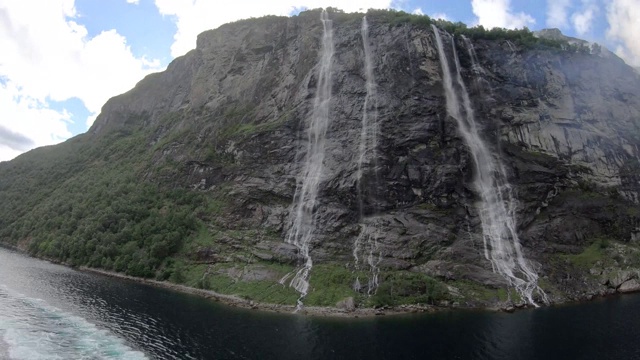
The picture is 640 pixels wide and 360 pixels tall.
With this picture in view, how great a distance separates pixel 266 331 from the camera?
44000mm

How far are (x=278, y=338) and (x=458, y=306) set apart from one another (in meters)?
25.9

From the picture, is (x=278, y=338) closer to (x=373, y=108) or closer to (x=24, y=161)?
(x=373, y=108)

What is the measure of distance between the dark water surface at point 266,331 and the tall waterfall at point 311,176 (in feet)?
42.3

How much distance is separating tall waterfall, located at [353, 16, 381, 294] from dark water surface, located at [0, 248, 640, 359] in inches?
514

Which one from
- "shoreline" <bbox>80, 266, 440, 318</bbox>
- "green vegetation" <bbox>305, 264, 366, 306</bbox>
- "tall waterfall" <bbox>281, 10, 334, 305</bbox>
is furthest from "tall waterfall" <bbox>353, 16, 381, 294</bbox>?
"tall waterfall" <bbox>281, 10, 334, 305</bbox>

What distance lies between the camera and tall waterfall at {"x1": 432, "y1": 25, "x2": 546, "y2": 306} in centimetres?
6250

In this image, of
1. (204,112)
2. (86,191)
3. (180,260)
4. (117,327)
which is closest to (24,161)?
(86,191)

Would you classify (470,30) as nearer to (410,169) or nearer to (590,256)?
(410,169)

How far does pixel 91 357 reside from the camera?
34.0m

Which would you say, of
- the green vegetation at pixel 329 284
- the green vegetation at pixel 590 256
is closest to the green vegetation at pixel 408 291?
the green vegetation at pixel 329 284

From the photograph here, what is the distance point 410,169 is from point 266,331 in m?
40.2

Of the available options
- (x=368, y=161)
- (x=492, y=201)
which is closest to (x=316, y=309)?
(x=368, y=161)

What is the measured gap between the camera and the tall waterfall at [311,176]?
6512 centimetres

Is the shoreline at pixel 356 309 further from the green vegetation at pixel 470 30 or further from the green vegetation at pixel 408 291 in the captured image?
the green vegetation at pixel 470 30
